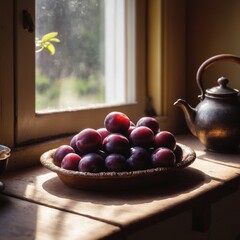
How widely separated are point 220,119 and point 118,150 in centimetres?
47

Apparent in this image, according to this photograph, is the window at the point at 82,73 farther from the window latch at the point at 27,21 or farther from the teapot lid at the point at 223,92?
the teapot lid at the point at 223,92

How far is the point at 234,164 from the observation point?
4.35 ft

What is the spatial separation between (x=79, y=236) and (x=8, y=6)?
707 mm

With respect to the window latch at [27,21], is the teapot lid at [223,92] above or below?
below

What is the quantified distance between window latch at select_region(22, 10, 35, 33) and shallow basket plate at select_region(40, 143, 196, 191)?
42 cm

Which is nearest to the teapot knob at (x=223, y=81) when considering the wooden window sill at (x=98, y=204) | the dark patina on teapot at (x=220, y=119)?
the dark patina on teapot at (x=220, y=119)

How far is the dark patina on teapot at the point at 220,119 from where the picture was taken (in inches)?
55.7

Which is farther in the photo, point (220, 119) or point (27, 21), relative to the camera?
point (220, 119)

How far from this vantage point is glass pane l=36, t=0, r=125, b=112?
1.39m

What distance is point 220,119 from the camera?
1.42 meters

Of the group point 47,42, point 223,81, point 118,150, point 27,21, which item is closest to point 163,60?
point 223,81

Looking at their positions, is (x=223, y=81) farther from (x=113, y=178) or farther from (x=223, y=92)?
(x=113, y=178)

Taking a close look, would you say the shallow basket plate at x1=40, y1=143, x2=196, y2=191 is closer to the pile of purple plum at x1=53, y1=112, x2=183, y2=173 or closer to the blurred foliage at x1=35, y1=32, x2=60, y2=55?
the pile of purple plum at x1=53, y1=112, x2=183, y2=173

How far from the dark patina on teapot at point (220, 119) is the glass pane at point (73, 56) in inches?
12.9
